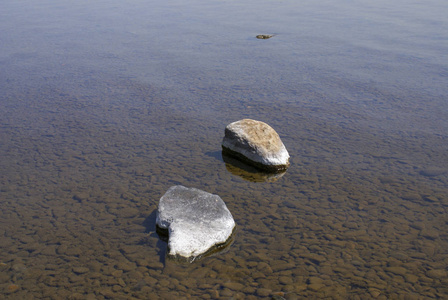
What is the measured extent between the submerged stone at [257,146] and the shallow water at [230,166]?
25cm

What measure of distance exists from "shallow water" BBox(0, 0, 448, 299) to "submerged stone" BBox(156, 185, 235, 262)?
0.50 ft

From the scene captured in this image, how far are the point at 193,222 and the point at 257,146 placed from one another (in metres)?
1.91

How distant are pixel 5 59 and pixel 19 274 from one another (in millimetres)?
9355

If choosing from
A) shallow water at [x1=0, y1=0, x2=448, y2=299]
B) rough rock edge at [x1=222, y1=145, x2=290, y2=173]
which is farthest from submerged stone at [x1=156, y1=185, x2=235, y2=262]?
rough rock edge at [x1=222, y1=145, x2=290, y2=173]

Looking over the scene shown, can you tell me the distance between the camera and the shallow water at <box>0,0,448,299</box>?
438 centimetres

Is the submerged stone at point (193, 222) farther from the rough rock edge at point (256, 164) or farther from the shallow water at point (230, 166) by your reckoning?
the rough rock edge at point (256, 164)

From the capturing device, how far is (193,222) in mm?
4820

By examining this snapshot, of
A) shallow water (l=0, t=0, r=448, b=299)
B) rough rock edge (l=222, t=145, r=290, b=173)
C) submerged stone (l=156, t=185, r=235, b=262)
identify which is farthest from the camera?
rough rock edge (l=222, t=145, r=290, b=173)

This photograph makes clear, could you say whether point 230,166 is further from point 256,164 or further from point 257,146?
point 257,146

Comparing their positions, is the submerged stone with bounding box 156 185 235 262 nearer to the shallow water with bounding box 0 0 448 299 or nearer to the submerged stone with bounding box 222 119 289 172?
the shallow water with bounding box 0 0 448 299

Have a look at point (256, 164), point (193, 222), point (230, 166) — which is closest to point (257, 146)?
point (256, 164)

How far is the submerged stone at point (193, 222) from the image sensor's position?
4543 mm

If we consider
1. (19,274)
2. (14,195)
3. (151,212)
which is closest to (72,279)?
(19,274)

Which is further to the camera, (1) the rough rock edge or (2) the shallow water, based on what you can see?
(1) the rough rock edge
